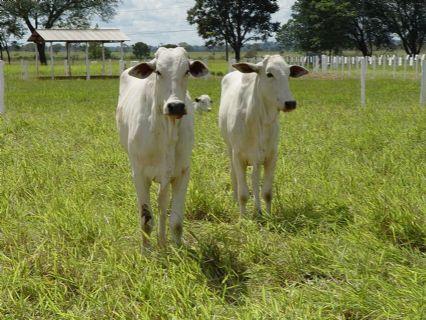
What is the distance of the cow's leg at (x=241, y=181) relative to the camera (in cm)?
510

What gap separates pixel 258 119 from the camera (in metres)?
5.20

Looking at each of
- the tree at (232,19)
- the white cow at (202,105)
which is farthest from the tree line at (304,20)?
the white cow at (202,105)

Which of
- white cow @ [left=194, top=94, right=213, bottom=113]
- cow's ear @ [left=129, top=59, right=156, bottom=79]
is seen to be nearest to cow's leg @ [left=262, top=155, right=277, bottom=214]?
cow's ear @ [left=129, top=59, right=156, bottom=79]

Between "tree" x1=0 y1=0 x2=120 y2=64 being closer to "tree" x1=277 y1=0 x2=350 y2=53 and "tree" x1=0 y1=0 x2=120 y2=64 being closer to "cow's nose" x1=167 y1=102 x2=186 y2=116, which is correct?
"tree" x1=277 y1=0 x2=350 y2=53

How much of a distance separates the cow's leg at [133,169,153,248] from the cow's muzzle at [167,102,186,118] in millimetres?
687

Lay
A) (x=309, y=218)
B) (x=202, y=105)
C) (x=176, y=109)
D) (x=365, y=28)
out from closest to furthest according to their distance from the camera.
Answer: (x=176, y=109), (x=309, y=218), (x=202, y=105), (x=365, y=28)

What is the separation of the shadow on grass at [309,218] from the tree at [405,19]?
157 feet

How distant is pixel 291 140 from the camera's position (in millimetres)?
7918

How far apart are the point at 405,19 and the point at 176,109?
50248mm

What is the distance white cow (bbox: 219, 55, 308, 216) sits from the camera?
199 inches

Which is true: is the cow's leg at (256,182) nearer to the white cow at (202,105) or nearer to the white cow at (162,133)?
the white cow at (162,133)

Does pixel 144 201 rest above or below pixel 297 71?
below

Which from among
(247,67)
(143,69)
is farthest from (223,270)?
(247,67)

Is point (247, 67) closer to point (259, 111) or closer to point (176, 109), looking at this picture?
point (259, 111)
